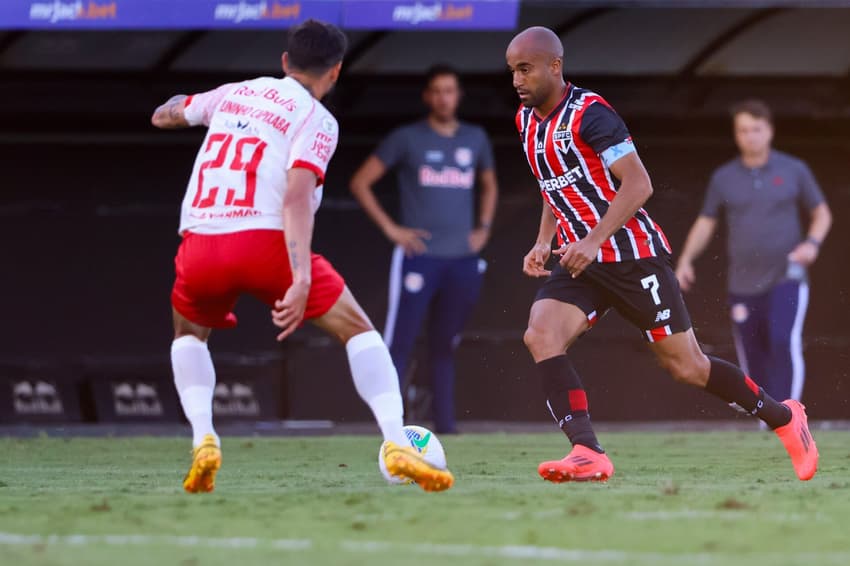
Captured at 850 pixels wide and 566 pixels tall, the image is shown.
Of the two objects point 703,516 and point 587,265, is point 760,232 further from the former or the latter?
point 703,516

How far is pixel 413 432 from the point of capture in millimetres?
6133

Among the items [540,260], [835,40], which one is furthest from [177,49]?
[540,260]

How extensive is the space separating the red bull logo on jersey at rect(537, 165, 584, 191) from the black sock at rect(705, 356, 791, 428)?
973mm

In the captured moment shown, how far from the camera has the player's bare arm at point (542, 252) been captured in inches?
273

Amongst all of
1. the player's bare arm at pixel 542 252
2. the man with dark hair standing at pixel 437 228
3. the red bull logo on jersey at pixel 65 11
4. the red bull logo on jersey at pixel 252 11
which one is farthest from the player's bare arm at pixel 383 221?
the player's bare arm at pixel 542 252

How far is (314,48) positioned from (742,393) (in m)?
2.36

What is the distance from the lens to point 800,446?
6.88 metres

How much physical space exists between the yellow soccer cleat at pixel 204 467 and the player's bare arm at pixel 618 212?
5.21 ft

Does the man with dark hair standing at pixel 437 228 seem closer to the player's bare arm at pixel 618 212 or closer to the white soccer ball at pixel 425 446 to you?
the player's bare arm at pixel 618 212

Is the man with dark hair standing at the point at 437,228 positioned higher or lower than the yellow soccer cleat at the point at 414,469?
higher

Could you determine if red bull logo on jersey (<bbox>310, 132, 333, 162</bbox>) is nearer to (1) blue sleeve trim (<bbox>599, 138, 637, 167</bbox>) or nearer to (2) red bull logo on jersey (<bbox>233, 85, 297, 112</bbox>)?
(2) red bull logo on jersey (<bbox>233, 85, 297, 112</bbox>)

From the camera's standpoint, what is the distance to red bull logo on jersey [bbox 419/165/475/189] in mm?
11195

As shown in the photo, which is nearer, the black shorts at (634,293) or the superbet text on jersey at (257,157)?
the superbet text on jersey at (257,157)

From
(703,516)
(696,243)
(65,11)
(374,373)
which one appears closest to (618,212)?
(374,373)
